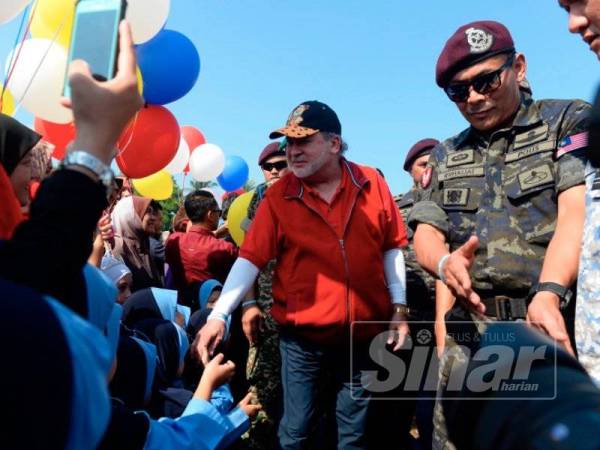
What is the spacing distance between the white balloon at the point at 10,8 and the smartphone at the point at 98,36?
2.55m

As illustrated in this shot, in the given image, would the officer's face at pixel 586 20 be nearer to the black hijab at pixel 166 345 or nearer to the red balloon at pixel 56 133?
the black hijab at pixel 166 345

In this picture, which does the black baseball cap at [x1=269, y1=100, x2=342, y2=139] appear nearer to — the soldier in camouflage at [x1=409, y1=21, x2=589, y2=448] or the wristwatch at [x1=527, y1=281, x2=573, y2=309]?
the soldier in camouflage at [x1=409, y1=21, x2=589, y2=448]

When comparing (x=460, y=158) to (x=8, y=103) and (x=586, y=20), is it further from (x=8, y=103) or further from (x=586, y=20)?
(x=8, y=103)

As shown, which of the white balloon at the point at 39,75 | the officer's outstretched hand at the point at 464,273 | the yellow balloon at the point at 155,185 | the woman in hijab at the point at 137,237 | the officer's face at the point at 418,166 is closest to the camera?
the officer's outstretched hand at the point at 464,273

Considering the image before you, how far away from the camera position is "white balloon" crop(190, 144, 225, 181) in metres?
7.76

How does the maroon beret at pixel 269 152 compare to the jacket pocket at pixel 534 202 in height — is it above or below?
above

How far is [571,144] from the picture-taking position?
165 cm

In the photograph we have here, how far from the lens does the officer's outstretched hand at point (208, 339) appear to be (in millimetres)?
2033

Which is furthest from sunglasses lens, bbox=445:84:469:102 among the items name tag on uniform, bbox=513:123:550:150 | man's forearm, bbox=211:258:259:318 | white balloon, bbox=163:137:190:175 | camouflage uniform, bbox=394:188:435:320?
white balloon, bbox=163:137:190:175

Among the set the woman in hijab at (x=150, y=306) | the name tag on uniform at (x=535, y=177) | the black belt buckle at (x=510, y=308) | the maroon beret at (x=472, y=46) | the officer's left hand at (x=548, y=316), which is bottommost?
the woman in hijab at (x=150, y=306)

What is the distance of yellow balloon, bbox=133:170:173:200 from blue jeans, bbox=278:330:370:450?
4592 millimetres

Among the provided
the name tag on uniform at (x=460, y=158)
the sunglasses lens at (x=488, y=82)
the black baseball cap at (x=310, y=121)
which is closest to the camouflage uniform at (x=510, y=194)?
the name tag on uniform at (x=460, y=158)

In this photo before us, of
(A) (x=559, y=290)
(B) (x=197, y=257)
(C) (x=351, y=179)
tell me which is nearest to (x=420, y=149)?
(C) (x=351, y=179)

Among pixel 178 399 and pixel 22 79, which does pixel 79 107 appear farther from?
pixel 22 79
